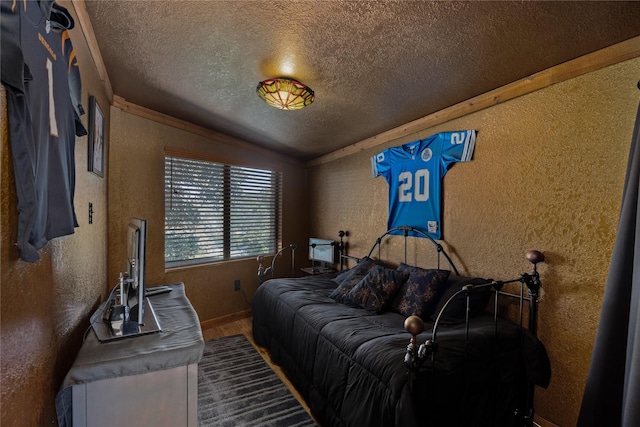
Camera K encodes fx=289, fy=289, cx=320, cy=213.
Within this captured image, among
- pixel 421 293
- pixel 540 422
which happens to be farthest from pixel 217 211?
pixel 540 422

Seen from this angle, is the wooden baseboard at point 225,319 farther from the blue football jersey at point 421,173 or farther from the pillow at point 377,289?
the blue football jersey at point 421,173

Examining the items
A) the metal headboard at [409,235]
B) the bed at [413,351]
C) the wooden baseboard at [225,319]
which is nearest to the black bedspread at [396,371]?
the bed at [413,351]

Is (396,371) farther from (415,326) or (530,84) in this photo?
(530,84)

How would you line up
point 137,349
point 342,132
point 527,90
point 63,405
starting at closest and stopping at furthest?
1. point 63,405
2. point 137,349
3. point 527,90
4. point 342,132

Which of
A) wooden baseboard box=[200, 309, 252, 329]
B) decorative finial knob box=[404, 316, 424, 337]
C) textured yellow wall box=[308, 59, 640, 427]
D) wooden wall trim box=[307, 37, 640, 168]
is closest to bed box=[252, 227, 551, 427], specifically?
decorative finial knob box=[404, 316, 424, 337]

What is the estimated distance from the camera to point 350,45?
5.55 feet

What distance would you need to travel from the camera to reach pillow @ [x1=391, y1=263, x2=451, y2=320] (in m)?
2.14

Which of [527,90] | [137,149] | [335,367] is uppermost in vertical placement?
[527,90]

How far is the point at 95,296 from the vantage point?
1992 mm

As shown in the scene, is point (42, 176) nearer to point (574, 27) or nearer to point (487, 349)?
point (487, 349)

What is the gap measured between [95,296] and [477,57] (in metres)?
2.91

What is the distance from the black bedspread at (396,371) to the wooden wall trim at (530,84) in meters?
1.55

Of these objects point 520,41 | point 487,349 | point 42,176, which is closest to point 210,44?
point 42,176

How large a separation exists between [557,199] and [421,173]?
108 centimetres
